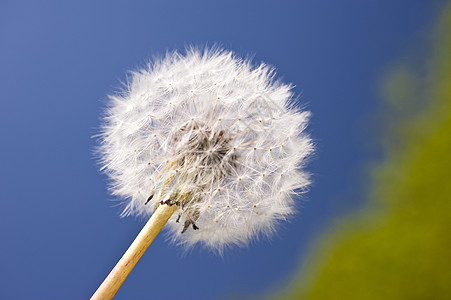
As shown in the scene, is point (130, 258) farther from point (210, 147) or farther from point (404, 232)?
point (404, 232)

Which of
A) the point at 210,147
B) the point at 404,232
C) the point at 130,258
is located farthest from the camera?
the point at 404,232

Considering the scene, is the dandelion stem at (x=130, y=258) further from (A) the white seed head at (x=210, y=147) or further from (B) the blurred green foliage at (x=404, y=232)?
(B) the blurred green foliage at (x=404, y=232)

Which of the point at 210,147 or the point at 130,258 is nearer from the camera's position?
the point at 130,258

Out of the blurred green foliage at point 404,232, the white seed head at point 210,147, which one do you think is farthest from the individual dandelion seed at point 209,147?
the blurred green foliage at point 404,232

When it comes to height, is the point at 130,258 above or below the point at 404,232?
below

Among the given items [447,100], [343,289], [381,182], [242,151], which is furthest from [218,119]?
[447,100]

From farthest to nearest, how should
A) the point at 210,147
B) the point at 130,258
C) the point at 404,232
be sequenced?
1. the point at 404,232
2. the point at 210,147
3. the point at 130,258

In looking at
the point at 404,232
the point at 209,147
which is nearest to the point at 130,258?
the point at 209,147

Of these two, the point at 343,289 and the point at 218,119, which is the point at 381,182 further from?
the point at 218,119
